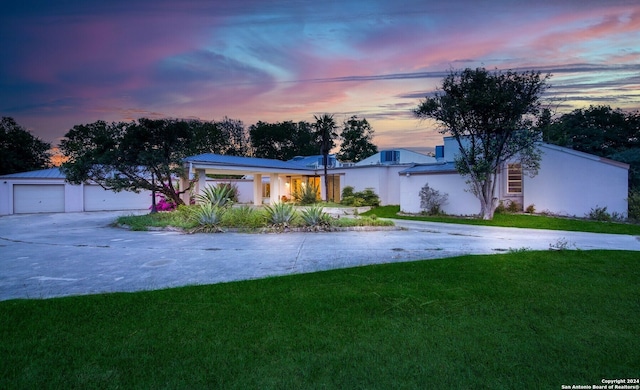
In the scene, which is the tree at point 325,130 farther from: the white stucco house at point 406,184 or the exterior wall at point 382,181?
the exterior wall at point 382,181

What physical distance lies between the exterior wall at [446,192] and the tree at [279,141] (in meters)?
32.2

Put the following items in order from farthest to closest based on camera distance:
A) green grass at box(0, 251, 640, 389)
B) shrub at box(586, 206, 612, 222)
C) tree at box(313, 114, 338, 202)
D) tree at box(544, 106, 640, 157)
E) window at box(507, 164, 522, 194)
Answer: tree at box(544, 106, 640, 157) → tree at box(313, 114, 338, 202) → window at box(507, 164, 522, 194) → shrub at box(586, 206, 612, 222) → green grass at box(0, 251, 640, 389)

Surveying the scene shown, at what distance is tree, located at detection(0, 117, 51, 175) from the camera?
2939 centimetres

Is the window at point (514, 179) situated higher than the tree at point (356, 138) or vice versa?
the tree at point (356, 138)

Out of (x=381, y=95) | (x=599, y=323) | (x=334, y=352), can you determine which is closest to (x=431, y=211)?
(x=381, y=95)

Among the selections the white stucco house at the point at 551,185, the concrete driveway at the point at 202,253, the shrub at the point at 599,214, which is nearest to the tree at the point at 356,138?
the white stucco house at the point at 551,185

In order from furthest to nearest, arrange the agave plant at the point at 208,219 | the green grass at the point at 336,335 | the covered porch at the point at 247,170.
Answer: the covered porch at the point at 247,170 < the agave plant at the point at 208,219 < the green grass at the point at 336,335

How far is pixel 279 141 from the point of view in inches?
2031

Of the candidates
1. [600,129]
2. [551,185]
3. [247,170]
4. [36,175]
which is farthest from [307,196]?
[600,129]

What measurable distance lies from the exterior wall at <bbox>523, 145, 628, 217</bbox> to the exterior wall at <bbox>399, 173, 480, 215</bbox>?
7.98 ft

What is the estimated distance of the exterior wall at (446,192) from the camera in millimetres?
17641

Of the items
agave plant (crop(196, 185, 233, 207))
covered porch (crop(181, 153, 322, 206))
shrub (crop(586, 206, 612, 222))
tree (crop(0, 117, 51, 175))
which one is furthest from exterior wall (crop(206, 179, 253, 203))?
shrub (crop(586, 206, 612, 222))

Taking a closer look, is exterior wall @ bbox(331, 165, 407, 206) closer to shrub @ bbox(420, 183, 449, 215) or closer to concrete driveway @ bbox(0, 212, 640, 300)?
shrub @ bbox(420, 183, 449, 215)

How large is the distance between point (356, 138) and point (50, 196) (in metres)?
31.1
